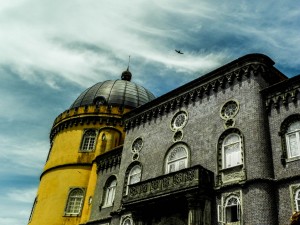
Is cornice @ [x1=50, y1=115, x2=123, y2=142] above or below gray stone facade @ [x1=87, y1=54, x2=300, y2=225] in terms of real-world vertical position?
above

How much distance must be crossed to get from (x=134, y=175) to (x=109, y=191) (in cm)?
371

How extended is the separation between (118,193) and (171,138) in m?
5.71

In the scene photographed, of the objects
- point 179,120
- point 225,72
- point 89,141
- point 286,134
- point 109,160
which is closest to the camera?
point 286,134

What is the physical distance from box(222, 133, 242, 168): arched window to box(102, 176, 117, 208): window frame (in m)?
10.5

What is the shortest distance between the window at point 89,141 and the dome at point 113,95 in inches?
165

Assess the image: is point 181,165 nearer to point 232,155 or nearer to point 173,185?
point 173,185

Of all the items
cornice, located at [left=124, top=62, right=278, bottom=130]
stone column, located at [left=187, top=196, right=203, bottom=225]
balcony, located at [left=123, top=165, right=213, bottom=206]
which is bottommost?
stone column, located at [left=187, top=196, right=203, bottom=225]

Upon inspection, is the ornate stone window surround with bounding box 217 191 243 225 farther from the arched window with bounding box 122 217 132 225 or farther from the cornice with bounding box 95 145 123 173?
the cornice with bounding box 95 145 123 173

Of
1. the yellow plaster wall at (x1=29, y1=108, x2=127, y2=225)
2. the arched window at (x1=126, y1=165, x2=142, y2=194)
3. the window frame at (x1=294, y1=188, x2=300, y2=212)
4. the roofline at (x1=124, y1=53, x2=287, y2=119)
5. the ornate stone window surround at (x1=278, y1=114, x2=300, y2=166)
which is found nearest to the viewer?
the window frame at (x1=294, y1=188, x2=300, y2=212)

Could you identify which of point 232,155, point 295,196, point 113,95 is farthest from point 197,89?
point 113,95

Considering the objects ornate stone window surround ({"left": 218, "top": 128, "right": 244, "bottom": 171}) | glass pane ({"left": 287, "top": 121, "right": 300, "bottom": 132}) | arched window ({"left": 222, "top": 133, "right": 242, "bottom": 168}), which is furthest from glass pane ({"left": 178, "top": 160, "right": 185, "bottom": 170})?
glass pane ({"left": 287, "top": 121, "right": 300, "bottom": 132})

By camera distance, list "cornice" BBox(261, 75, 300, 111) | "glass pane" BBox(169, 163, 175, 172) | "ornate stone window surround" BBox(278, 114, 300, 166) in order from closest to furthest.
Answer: "ornate stone window surround" BBox(278, 114, 300, 166) < "cornice" BBox(261, 75, 300, 111) < "glass pane" BBox(169, 163, 175, 172)

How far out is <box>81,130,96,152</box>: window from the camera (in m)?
33.4

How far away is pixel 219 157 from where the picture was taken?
20.1 meters
